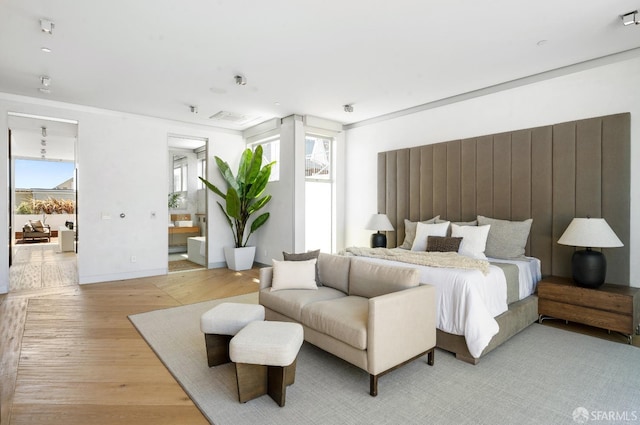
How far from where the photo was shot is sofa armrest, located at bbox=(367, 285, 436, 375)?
7.40 ft

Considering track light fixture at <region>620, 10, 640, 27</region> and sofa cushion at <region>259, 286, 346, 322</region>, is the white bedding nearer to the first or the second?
sofa cushion at <region>259, 286, 346, 322</region>

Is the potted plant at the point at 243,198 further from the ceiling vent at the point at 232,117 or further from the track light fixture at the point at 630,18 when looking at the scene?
the track light fixture at the point at 630,18

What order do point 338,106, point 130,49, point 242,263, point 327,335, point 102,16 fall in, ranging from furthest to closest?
point 242,263, point 338,106, point 130,49, point 102,16, point 327,335

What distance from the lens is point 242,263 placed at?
6.68m

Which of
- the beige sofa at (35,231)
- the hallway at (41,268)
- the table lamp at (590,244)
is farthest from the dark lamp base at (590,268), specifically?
the beige sofa at (35,231)

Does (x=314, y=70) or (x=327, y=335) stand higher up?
(x=314, y=70)

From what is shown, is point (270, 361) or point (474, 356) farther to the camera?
point (474, 356)

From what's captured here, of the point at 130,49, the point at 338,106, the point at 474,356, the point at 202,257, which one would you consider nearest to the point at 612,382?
the point at 474,356

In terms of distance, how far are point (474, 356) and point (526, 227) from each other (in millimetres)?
2081

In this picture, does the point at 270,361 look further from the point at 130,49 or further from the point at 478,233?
the point at 130,49

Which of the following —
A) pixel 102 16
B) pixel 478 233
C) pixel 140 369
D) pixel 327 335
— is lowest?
pixel 140 369

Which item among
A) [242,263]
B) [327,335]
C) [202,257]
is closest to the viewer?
[327,335]

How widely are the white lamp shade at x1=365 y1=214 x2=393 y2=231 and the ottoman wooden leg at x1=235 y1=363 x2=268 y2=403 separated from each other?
11.5ft

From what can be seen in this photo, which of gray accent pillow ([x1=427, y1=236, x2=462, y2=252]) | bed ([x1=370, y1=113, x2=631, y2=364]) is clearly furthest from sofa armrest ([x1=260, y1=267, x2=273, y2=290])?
gray accent pillow ([x1=427, y1=236, x2=462, y2=252])
